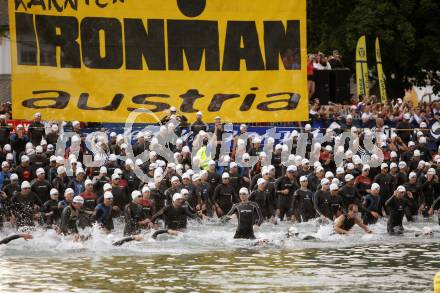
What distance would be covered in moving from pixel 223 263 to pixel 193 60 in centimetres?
566

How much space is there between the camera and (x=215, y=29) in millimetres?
32812

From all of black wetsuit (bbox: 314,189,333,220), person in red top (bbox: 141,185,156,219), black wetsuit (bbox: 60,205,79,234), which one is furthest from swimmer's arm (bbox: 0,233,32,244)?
black wetsuit (bbox: 314,189,333,220)

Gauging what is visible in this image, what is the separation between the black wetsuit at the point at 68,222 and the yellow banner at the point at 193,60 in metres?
2.27

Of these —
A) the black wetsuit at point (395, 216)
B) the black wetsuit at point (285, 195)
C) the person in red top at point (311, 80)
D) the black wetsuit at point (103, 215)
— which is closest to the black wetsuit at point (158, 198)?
the black wetsuit at point (103, 215)

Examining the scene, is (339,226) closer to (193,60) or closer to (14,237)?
(193,60)

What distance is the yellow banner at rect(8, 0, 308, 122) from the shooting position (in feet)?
104

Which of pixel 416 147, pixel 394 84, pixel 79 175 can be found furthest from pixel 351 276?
pixel 394 84

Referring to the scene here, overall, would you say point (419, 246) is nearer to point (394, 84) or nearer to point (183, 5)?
point (183, 5)

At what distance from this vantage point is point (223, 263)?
98.4ft

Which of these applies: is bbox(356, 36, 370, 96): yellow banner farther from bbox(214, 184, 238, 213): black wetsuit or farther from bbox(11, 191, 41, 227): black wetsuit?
bbox(11, 191, 41, 227): black wetsuit

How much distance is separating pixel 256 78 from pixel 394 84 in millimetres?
26374

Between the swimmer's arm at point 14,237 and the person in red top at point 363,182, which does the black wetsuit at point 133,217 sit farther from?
the person in red top at point 363,182

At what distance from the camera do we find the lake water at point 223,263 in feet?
87.9

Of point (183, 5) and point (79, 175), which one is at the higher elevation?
point (183, 5)
